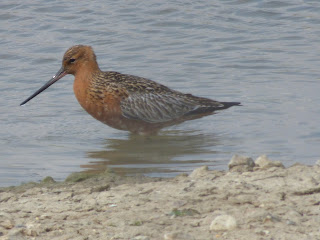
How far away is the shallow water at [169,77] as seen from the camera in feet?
28.0

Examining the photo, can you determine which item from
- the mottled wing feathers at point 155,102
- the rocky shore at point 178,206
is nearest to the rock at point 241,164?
the rocky shore at point 178,206

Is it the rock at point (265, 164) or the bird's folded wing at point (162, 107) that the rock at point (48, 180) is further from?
the bird's folded wing at point (162, 107)

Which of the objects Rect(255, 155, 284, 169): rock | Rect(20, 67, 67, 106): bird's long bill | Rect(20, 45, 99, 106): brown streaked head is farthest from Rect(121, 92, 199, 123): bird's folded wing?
Rect(255, 155, 284, 169): rock

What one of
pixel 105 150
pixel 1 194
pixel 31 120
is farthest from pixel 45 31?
pixel 1 194

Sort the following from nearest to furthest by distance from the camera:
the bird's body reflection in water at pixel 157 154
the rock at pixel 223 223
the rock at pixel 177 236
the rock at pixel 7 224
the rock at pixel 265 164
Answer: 1. the rock at pixel 177 236
2. the rock at pixel 223 223
3. the rock at pixel 7 224
4. the rock at pixel 265 164
5. the bird's body reflection in water at pixel 157 154

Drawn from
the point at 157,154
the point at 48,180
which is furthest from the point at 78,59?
the point at 48,180

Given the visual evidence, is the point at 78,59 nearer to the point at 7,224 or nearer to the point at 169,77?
the point at 169,77

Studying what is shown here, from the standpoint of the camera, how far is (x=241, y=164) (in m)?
6.91

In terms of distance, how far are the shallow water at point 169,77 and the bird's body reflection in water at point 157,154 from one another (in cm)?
1

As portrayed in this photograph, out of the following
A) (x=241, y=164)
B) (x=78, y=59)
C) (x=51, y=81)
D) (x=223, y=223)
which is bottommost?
(x=241, y=164)

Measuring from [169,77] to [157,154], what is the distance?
3.15m

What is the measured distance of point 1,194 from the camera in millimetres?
6660

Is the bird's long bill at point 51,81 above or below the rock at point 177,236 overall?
above

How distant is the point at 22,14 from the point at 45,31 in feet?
3.70
